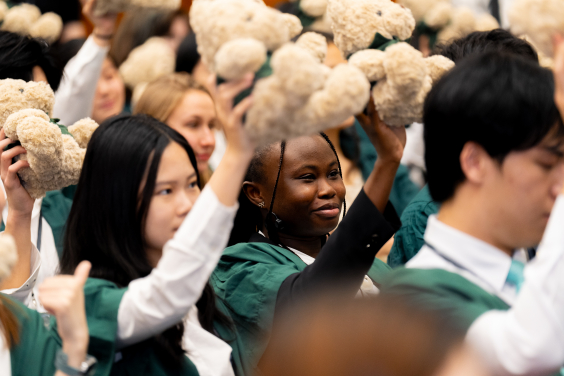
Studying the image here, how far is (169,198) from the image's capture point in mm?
1413

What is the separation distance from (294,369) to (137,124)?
2.33ft

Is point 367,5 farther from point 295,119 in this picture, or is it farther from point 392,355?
Result: point 392,355

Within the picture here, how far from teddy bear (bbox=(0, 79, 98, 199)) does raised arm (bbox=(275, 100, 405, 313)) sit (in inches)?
27.0

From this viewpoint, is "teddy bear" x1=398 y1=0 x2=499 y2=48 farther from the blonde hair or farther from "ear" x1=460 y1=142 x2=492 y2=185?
"ear" x1=460 y1=142 x2=492 y2=185

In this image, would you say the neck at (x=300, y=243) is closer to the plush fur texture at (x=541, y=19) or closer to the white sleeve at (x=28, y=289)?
the white sleeve at (x=28, y=289)

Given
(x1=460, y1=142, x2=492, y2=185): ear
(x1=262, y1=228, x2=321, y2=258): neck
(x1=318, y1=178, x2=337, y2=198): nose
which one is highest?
(x1=460, y1=142, x2=492, y2=185): ear

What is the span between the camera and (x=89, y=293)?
4.30 ft

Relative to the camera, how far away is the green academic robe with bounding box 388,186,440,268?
191 cm

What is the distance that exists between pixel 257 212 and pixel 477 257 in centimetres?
103

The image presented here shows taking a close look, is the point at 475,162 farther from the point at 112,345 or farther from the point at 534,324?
the point at 112,345

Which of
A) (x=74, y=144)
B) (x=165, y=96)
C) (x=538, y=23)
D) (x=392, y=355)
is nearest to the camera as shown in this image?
(x=392, y=355)

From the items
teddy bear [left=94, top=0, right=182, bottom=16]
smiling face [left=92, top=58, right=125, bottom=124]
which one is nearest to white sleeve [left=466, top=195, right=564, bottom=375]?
teddy bear [left=94, top=0, right=182, bottom=16]

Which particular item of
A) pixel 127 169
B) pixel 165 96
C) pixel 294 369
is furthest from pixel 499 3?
pixel 294 369

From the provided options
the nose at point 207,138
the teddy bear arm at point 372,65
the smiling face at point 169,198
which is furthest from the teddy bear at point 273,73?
the nose at point 207,138
